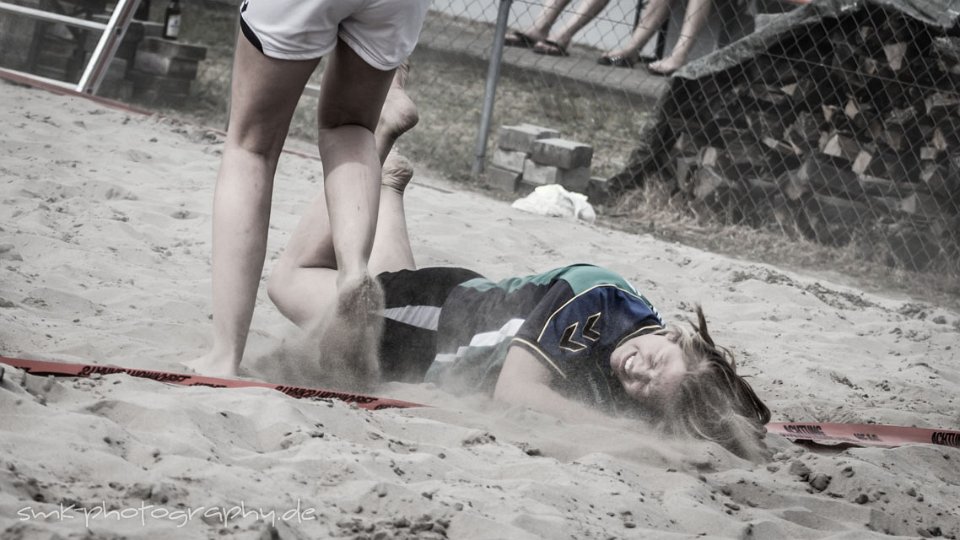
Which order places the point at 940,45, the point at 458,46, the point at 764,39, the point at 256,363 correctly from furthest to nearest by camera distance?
the point at 458,46, the point at 764,39, the point at 940,45, the point at 256,363

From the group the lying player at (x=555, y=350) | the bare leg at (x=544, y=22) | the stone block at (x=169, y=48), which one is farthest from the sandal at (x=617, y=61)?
the lying player at (x=555, y=350)

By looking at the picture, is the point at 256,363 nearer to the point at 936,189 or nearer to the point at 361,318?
the point at 361,318

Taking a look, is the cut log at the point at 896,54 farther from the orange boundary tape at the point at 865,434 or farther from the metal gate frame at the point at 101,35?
the metal gate frame at the point at 101,35

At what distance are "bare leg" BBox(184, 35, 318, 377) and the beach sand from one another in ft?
0.51

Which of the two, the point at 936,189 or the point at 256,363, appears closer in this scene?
the point at 256,363

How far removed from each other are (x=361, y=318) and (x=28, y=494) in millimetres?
1020

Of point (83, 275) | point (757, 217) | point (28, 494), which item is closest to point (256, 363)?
point (83, 275)

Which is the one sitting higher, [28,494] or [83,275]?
[28,494]

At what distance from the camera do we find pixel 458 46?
29.7 feet

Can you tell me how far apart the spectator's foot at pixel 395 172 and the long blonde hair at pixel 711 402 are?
1096 mm

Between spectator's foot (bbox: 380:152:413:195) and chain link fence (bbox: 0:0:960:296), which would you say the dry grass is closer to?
chain link fence (bbox: 0:0:960:296)

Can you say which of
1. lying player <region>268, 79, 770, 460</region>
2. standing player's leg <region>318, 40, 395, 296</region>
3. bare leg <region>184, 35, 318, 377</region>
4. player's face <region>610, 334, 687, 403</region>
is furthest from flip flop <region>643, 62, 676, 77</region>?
bare leg <region>184, 35, 318, 377</region>

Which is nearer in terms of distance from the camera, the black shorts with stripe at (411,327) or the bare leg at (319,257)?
the black shorts with stripe at (411,327)

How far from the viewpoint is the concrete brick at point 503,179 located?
6.68m
